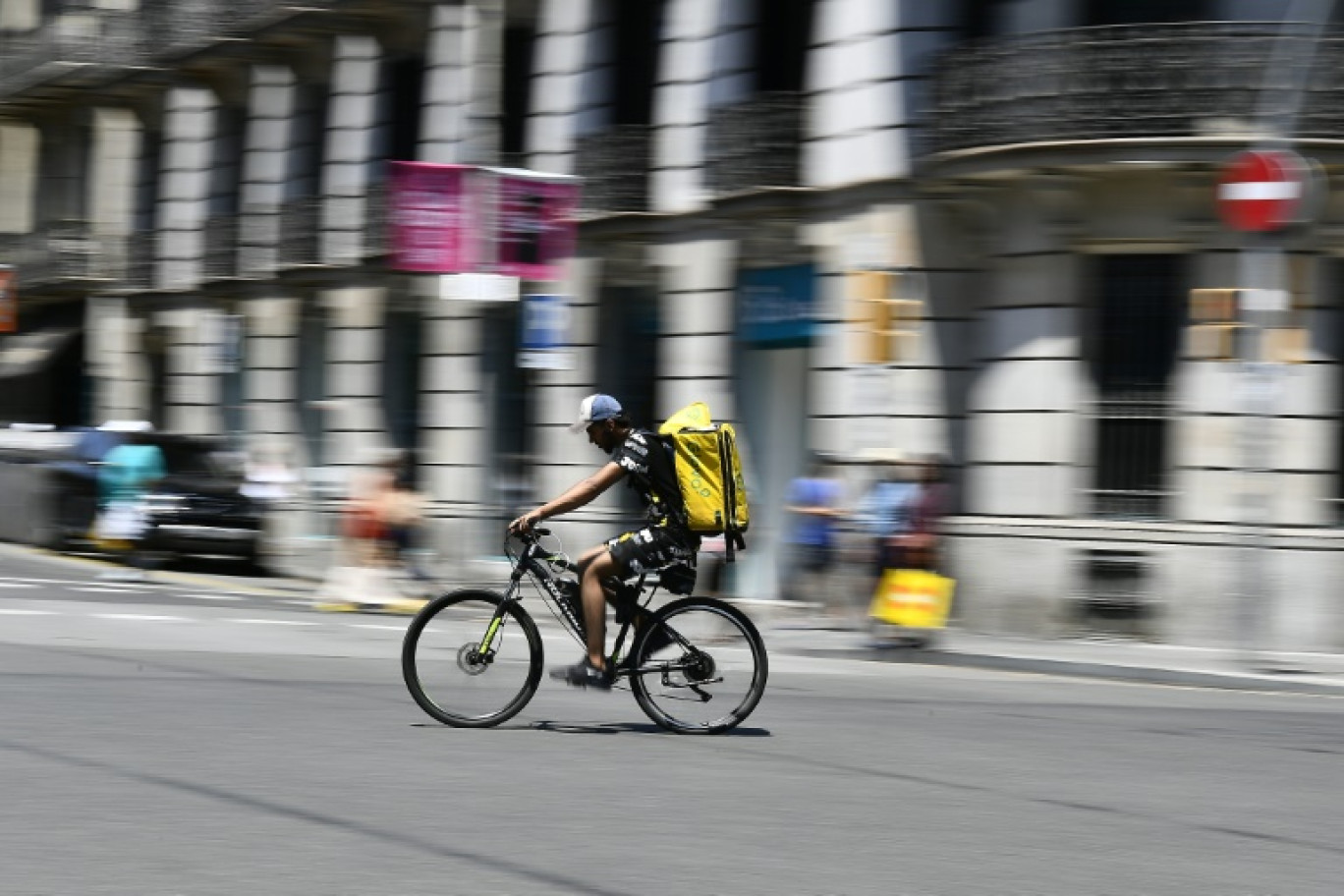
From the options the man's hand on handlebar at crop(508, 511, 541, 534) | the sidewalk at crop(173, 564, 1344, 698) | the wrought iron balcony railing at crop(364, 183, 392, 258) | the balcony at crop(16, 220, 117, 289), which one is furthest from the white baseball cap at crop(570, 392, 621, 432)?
the balcony at crop(16, 220, 117, 289)

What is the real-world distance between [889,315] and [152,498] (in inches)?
337

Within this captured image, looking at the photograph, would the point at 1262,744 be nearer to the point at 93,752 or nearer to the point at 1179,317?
the point at 93,752

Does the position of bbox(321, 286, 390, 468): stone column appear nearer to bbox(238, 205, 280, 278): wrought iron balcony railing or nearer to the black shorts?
bbox(238, 205, 280, 278): wrought iron balcony railing

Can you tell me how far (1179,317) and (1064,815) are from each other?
10895 mm

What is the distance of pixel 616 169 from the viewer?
24.1 m

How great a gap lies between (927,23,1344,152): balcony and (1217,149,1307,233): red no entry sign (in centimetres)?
200

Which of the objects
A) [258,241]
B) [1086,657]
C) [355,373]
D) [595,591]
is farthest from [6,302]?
[595,591]

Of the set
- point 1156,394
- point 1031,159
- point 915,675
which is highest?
point 1031,159

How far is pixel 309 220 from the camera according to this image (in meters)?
29.7

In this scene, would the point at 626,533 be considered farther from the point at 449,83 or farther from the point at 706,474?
the point at 449,83

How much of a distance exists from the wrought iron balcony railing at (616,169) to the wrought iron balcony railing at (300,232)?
20.0 feet

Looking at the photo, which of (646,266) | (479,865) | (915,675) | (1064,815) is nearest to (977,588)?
(915,675)

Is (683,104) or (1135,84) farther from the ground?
(683,104)

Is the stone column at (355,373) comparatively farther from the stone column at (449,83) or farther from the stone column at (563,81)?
the stone column at (563,81)
